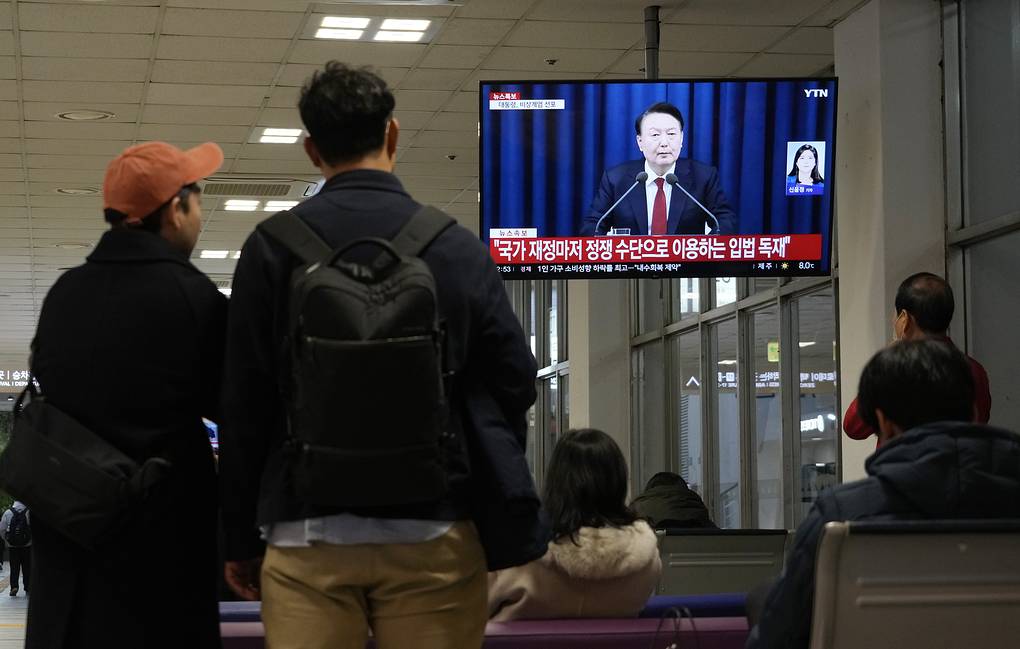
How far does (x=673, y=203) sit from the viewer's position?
6598 mm

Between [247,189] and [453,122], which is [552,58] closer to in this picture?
[453,122]

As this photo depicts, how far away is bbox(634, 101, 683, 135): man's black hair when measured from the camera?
670 cm

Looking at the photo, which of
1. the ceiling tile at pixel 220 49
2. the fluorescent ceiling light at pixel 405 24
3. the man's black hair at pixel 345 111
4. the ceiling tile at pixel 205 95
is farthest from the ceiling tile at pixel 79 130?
the man's black hair at pixel 345 111

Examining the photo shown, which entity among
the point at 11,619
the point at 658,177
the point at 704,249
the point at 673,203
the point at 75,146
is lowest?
the point at 11,619

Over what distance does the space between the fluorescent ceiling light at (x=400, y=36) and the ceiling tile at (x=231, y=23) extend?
48cm

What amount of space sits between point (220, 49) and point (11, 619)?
27.5 ft

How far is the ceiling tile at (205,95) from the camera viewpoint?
8.97 m

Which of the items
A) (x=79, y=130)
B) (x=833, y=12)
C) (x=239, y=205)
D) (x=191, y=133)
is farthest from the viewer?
(x=239, y=205)

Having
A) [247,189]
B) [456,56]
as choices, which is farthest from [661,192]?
[247,189]

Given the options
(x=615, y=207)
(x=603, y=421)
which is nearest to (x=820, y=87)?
(x=615, y=207)

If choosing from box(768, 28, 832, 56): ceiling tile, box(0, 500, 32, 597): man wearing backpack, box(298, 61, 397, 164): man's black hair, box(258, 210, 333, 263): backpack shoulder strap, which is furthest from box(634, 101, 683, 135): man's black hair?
box(0, 500, 32, 597): man wearing backpack

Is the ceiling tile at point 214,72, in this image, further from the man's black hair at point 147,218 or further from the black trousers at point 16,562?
the black trousers at point 16,562

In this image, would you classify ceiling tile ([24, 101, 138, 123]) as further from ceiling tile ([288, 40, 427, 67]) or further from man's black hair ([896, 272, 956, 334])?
man's black hair ([896, 272, 956, 334])

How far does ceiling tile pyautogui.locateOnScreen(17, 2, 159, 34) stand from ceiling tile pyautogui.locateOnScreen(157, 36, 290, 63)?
25cm
